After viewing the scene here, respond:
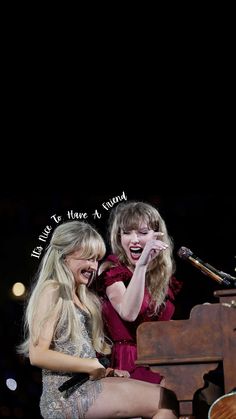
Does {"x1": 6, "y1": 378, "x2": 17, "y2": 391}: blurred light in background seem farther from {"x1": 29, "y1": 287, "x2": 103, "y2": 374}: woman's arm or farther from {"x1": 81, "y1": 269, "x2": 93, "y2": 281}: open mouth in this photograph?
{"x1": 29, "y1": 287, "x2": 103, "y2": 374}: woman's arm

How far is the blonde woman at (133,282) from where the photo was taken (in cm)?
366

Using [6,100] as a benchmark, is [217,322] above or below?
below

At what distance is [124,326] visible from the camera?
3.81 meters

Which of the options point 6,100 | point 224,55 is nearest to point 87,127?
point 6,100

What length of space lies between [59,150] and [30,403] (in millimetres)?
1910

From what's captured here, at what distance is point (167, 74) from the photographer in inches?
218

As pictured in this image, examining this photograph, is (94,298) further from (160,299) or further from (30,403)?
(30,403)

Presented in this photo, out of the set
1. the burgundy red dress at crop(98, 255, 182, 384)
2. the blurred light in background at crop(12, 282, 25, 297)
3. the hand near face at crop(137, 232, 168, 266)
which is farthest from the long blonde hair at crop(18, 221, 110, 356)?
the blurred light in background at crop(12, 282, 25, 297)

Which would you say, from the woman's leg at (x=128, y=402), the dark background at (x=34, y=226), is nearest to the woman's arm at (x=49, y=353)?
the woman's leg at (x=128, y=402)

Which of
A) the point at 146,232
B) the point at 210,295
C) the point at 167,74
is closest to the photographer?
the point at 146,232

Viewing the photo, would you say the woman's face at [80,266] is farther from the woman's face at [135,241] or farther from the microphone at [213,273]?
the microphone at [213,273]

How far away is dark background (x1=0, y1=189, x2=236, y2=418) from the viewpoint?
5289 millimetres

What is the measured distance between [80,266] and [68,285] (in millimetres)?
139

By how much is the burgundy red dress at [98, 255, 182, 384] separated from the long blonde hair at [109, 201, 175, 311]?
0.08 meters
